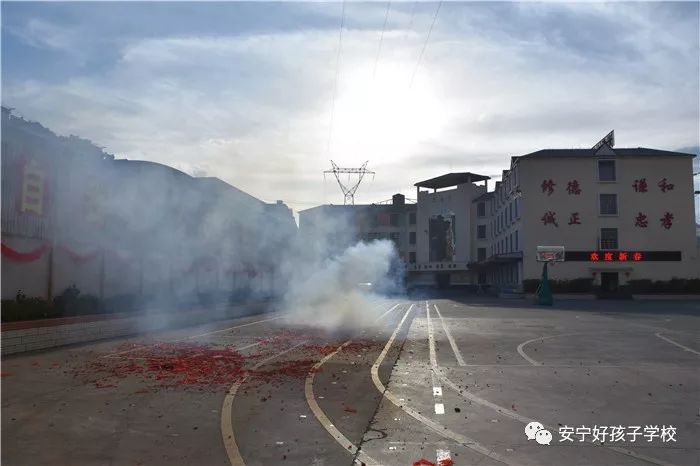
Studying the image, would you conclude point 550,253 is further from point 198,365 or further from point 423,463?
point 423,463

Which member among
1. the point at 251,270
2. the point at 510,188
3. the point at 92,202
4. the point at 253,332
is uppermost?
the point at 510,188

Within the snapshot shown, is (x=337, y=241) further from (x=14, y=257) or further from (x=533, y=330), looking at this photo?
(x=14, y=257)

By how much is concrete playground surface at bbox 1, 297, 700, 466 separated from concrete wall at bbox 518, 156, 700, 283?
32177mm

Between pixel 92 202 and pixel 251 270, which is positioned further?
pixel 251 270

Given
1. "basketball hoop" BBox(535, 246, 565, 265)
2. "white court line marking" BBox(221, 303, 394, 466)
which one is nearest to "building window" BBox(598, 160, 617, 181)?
"basketball hoop" BBox(535, 246, 565, 265)

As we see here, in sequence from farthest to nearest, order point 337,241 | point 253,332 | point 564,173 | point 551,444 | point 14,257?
point 564,173
point 337,241
point 253,332
point 14,257
point 551,444

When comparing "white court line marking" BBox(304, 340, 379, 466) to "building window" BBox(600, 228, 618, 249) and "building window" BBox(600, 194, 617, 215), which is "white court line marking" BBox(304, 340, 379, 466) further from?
"building window" BBox(600, 194, 617, 215)

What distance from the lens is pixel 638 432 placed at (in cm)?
621

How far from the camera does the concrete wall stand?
146ft

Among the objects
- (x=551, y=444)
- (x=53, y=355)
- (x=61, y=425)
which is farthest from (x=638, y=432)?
(x=53, y=355)

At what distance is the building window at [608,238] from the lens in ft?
148

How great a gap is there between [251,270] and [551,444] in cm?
2423

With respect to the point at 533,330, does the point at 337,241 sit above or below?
above

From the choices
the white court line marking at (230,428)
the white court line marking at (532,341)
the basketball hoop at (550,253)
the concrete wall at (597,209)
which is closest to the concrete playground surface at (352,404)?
the white court line marking at (230,428)
